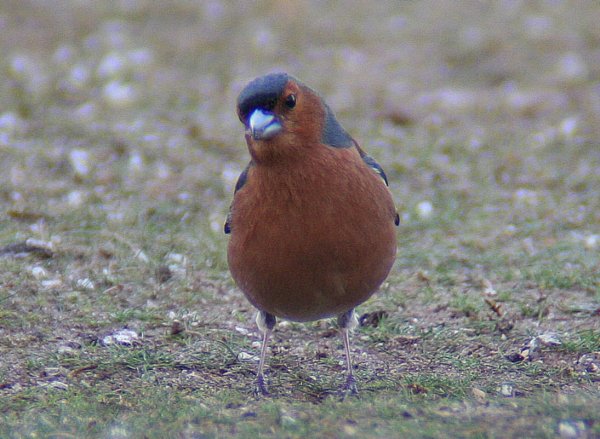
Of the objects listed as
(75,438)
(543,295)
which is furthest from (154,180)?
(75,438)

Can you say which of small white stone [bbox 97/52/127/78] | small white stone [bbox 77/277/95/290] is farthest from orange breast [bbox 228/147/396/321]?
small white stone [bbox 97/52/127/78]

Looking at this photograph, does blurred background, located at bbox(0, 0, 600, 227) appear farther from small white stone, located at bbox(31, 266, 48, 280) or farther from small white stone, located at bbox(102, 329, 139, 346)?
small white stone, located at bbox(102, 329, 139, 346)

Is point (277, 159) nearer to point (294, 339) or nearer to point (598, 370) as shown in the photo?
point (294, 339)

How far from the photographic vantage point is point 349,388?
186 inches

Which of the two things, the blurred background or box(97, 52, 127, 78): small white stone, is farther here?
box(97, 52, 127, 78): small white stone

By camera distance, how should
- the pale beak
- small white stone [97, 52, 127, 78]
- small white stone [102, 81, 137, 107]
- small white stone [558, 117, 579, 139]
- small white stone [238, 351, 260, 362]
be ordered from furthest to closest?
small white stone [97, 52, 127, 78], small white stone [102, 81, 137, 107], small white stone [558, 117, 579, 139], small white stone [238, 351, 260, 362], the pale beak

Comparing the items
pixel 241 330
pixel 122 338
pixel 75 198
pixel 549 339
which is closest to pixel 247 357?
pixel 241 330

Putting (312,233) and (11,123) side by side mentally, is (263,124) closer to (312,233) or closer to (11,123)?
(312,233)

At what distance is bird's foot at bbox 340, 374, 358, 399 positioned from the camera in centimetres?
463

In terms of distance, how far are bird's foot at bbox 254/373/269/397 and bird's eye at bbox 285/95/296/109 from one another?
145 cm

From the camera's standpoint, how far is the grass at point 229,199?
14.5 feet

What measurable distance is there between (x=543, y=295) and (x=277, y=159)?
8.11 feet

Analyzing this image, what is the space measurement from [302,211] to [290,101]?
0.55m

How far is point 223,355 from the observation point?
5180 millimetres
